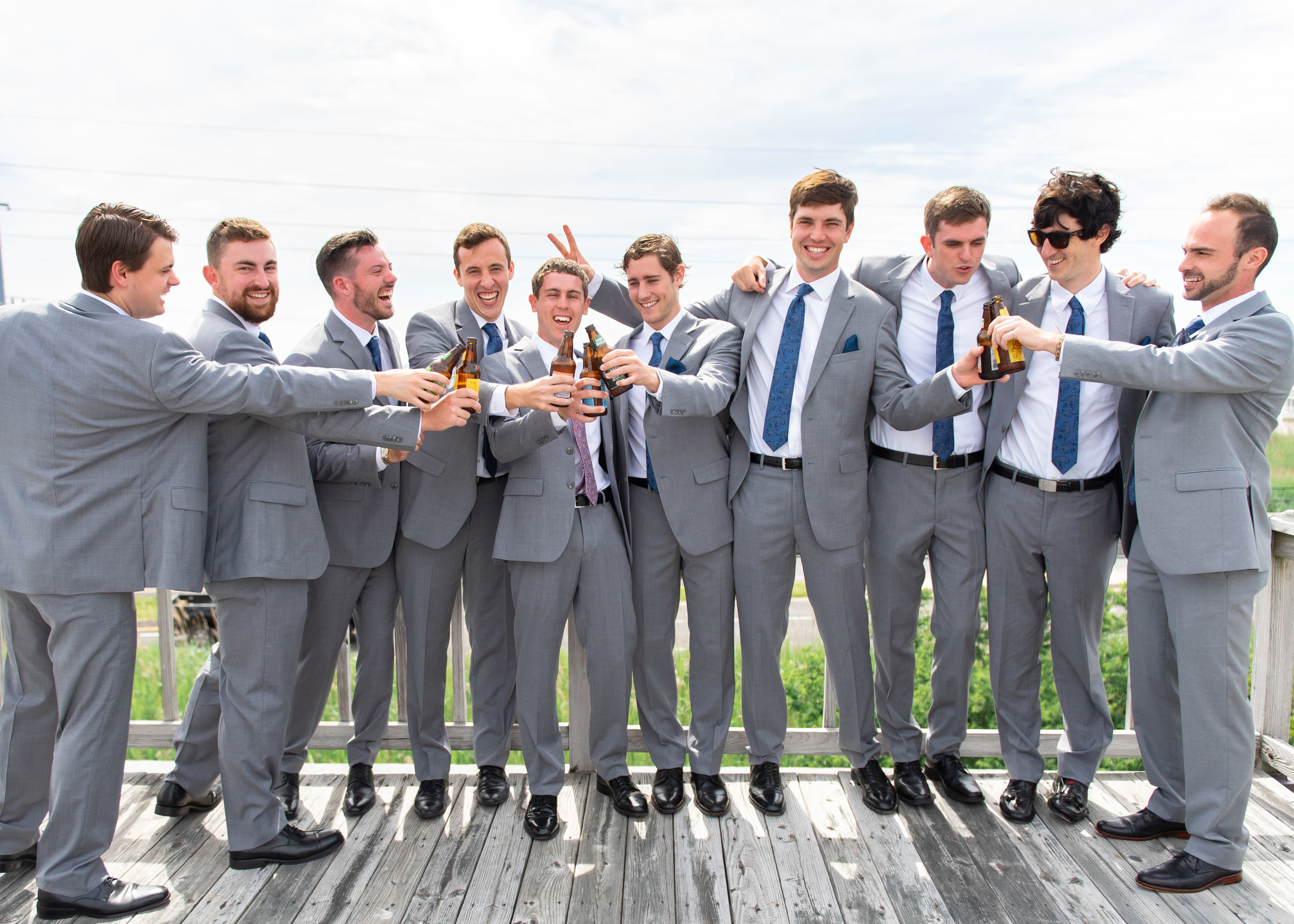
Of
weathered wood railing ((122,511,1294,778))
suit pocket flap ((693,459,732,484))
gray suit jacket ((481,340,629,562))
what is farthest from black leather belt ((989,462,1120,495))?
gray suit jacket ((481,340,629,562))

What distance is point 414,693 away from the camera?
12.2 feet

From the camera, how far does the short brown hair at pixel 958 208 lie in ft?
11.7

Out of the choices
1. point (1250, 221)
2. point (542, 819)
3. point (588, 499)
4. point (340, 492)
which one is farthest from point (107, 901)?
point (1250, 221)

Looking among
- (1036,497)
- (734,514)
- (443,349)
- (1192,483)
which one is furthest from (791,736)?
(443,349)

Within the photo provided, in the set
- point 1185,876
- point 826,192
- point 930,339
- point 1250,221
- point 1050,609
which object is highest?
point 826,192

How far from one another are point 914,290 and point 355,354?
247cm

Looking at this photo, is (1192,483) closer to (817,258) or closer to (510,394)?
(817,258)

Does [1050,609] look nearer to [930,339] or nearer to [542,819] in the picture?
[930,339]

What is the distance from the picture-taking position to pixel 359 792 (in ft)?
12.2

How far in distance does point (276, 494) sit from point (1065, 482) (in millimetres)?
3142

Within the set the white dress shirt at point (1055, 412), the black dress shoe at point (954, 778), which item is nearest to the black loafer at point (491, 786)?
the black dress shoe at point (954, 778)

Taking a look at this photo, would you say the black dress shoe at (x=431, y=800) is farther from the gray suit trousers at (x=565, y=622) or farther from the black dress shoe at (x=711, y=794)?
the black dress shoe at (x=711, y=794)

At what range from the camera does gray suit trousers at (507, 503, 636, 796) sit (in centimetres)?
→ 352

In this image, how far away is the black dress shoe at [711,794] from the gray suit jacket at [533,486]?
3.96ft
